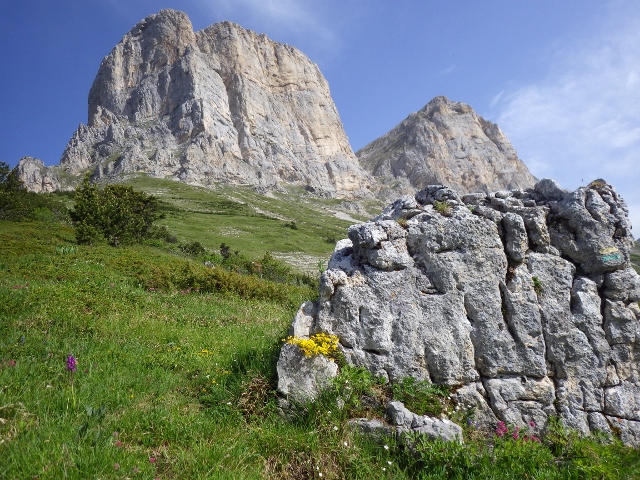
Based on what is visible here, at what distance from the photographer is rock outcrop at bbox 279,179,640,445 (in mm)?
5965

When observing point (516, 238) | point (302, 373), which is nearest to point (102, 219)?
point (302, 373)

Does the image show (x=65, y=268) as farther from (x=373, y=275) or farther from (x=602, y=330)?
(x=602, y=330)

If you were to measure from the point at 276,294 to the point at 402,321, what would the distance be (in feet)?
39.5

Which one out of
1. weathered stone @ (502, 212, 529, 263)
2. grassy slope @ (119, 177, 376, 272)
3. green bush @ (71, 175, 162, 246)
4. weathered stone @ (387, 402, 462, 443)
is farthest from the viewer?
grassy slope @ (119, 177, 376, 272)

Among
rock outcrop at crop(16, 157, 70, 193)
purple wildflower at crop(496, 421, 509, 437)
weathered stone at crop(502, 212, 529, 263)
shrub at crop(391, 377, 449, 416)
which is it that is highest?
rock outcrop at crop(16, 157, 70, 193)

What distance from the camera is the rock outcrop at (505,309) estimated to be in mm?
5965

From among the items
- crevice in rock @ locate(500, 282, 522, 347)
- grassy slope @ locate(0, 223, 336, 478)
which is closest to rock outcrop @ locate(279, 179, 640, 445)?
crevice in rock @ locate(500, 282, 522, 347)

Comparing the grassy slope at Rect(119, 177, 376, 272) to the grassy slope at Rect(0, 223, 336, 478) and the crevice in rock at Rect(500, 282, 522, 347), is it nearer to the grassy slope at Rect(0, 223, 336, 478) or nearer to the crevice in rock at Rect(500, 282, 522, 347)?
the grassy slope at Rect(0, 223, 336, 478)

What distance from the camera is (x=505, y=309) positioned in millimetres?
6512

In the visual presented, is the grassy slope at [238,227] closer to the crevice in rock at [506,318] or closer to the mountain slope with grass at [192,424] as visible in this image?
the mountain slope with grass at [192,424]

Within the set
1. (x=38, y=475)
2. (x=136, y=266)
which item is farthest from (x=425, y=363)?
(x=136, y=266)

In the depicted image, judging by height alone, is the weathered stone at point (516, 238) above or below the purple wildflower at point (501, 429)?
above

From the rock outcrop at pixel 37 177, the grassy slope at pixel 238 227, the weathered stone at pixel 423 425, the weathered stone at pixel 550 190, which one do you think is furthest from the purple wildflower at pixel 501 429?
the rock outcrop at pixel 37 177

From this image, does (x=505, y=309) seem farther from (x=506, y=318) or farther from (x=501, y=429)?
(x=501, y=429)
